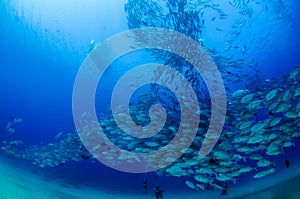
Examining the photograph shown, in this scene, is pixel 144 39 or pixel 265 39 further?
pixel 265 39

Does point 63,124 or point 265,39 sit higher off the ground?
point 63,124

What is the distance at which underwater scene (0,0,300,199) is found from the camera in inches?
377

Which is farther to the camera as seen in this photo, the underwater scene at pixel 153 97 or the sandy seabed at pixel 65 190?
the sandy seabed at pixel 65 190

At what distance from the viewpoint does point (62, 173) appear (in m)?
26.5

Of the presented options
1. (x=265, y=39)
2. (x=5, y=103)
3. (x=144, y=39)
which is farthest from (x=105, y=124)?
(x=5, y=103)

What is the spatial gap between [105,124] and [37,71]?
3140cm

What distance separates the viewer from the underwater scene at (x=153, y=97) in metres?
9.59

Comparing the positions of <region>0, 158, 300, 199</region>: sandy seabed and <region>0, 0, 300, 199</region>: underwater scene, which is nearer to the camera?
<region>0, 0, 300, 199</region>: underwater scene

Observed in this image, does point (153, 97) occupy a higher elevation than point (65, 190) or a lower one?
higher

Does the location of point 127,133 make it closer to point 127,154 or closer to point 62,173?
point 127,154

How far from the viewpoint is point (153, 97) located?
452 inches

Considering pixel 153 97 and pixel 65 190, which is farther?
pixel 65 190

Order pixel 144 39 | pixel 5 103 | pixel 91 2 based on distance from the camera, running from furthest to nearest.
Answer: pixel 5 103 → pixel 91 2 → pixel 144 39

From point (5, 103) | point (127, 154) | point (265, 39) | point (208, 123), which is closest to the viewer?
point (208, 123)
